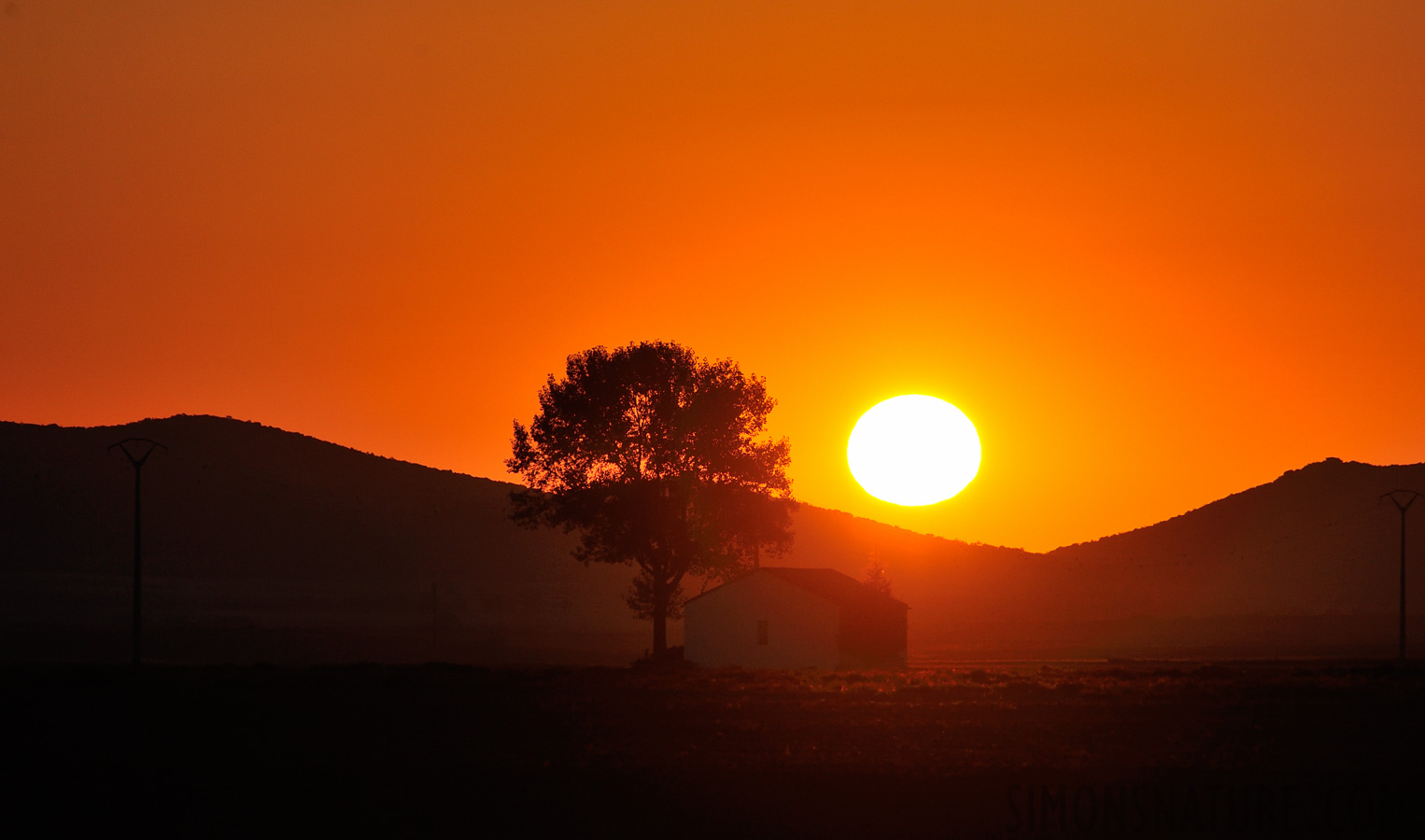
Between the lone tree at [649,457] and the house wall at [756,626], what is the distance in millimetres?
4007

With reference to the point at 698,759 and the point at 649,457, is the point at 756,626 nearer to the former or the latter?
the point at 649,457

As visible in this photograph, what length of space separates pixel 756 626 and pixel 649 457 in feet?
36.1

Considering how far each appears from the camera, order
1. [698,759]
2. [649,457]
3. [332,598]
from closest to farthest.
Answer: [698,759]
[649,457]
[332,598]

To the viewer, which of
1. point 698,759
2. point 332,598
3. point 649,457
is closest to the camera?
point 698,759

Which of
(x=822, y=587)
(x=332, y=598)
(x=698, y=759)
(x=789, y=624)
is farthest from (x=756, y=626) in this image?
(x=332, y=598)

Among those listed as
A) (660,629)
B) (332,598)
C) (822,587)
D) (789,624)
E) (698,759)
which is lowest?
(332,598)

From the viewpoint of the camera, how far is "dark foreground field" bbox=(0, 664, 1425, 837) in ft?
68.3

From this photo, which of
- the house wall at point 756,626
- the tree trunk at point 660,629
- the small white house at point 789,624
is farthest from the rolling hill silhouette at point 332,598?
the tree trunk at point 660,629

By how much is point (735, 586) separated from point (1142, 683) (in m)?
26.1

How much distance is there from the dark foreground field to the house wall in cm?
2259

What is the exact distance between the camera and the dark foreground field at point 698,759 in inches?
819

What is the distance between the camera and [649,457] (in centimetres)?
6594

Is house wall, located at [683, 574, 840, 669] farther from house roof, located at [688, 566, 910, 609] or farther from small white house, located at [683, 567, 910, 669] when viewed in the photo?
house roof, located at [688, 566, 910, 609]

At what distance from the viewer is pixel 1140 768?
26062 mm
